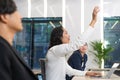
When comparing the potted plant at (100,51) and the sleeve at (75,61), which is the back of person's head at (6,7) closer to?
the sleeve at (75,61)

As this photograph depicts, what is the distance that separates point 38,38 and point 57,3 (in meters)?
1.23

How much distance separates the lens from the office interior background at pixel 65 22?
28.2ft

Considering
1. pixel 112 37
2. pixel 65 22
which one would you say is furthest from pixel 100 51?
pixel 65 22

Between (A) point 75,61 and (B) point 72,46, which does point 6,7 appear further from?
(A) point 75,61

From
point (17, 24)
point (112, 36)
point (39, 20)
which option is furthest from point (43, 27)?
point (17, 24)

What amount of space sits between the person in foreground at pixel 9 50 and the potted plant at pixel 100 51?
694 cm

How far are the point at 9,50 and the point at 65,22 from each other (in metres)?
7.56

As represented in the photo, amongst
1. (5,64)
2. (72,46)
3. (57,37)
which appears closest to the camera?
(5,64)

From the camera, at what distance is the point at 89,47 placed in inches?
336

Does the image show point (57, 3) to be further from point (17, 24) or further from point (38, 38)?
point (17, 24)

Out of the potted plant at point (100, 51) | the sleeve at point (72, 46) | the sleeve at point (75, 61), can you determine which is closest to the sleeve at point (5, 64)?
the sleeve at point (72, 46)

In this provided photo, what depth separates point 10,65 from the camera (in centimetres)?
119

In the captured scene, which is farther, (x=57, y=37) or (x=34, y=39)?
(x=34, y=39)

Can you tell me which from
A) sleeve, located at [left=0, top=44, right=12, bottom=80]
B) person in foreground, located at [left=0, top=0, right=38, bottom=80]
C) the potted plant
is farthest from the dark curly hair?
the potted plant
